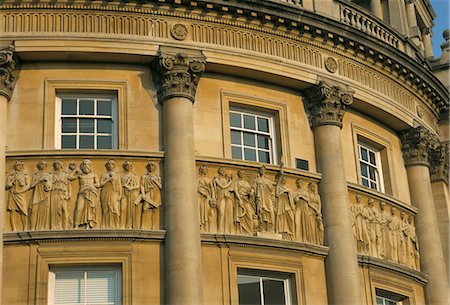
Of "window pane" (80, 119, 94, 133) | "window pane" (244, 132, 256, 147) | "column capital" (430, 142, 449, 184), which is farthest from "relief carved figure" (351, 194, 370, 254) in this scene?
"window pane" (80, 119, 94, 133)

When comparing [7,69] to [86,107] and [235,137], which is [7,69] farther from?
[235,137]

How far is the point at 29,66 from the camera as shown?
2580 cm

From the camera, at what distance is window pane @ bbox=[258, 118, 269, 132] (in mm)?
27309

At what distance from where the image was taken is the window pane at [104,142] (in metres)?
25.3

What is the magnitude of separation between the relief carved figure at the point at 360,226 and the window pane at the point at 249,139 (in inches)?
134

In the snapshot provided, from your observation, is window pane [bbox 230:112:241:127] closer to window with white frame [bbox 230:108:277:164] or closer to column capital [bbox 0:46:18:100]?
window with white frame [bbox 230:108:277:164]

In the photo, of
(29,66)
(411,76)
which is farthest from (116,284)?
(411,76)

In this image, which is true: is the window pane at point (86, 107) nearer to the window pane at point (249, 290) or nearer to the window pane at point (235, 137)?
the window pane at point (235, 137)

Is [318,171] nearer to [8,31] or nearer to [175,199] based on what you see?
[175,199]

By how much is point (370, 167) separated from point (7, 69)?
1116 cm

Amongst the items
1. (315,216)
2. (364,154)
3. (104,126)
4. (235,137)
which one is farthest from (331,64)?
(104,126)

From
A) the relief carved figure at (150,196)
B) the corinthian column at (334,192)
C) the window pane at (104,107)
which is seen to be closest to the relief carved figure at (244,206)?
the relief carved figure at (150,196)

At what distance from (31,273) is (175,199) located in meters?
3.88

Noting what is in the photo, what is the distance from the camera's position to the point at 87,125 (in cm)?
2550
